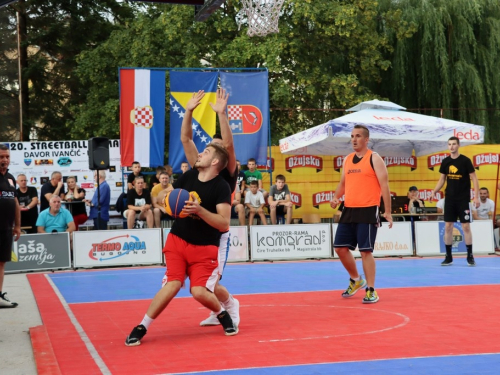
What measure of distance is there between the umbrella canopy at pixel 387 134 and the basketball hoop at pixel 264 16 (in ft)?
17.5

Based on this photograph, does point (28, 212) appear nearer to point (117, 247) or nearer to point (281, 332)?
point (117, 247)

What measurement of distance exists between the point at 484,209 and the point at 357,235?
11.1m

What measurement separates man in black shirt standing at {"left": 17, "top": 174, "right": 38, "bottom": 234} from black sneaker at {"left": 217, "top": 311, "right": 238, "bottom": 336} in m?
11.9

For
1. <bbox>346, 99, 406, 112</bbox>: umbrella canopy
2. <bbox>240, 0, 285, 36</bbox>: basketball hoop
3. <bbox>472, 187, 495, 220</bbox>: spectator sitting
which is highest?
<bbox>240, 0, 285, 36</bbox>: basketball hoop

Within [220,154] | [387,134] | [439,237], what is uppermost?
[387,134]

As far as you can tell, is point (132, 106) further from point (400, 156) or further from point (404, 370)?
point (404, 370)

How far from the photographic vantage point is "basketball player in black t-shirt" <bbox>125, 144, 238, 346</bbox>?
7.42 m

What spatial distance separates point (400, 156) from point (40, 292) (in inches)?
497

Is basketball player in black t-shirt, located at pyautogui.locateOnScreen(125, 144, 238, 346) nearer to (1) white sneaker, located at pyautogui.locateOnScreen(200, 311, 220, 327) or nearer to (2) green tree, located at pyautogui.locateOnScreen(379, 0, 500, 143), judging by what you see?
(1) white sneaker, located at pyautogui.locateOnScreen(200, 311, 220, 327)

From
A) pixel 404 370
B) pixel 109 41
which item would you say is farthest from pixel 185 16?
pixel 404 370

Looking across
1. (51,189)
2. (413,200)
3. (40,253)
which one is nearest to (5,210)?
(40,253)

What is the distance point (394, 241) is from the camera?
60.6ft

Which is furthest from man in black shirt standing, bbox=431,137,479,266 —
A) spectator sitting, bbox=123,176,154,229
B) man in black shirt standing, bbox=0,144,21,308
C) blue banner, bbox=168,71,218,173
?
man in black shirt standing, bbox=0,144,21,308

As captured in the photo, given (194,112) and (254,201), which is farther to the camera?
(194,112)
